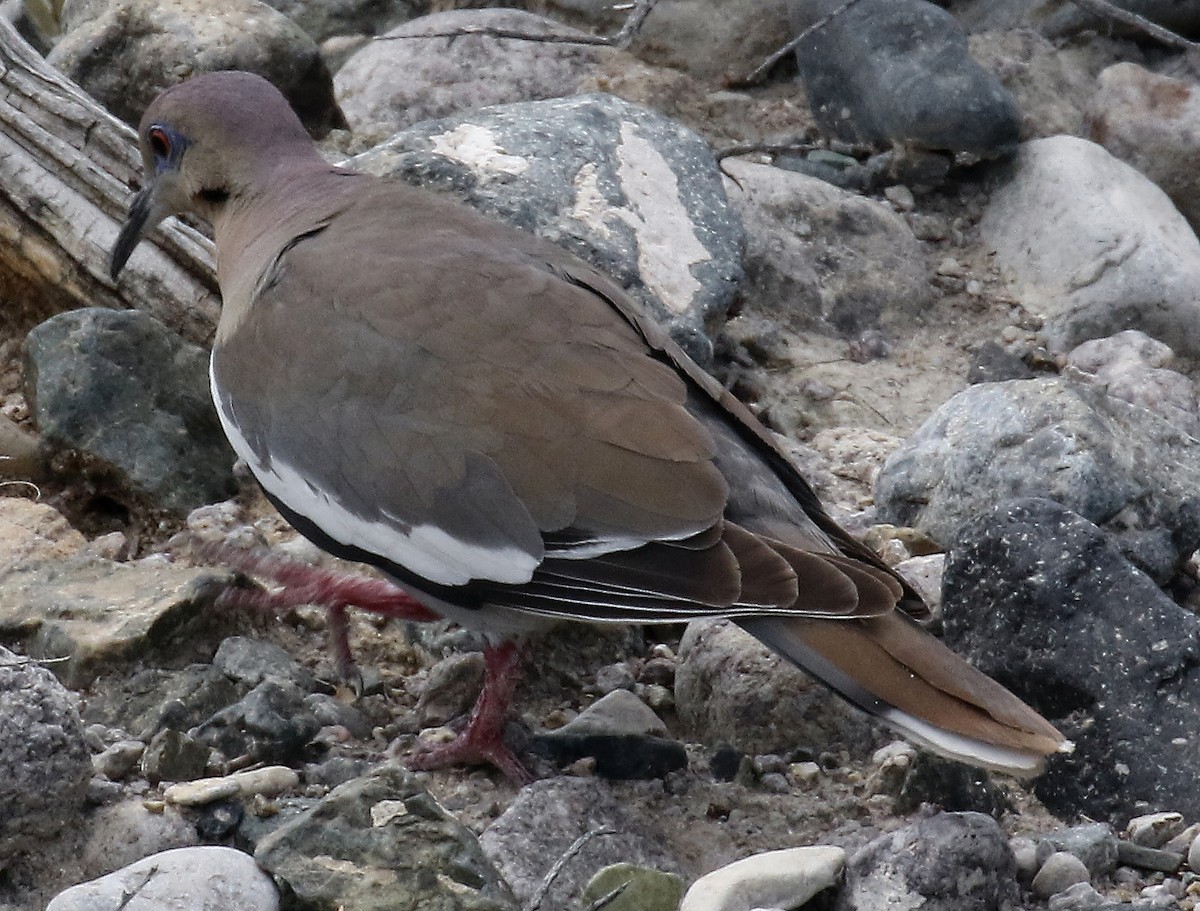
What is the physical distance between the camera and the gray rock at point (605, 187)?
4.43 m

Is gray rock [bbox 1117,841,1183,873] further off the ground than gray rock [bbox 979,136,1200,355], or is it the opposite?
gray rock [bbox 1117,841,1183,873]

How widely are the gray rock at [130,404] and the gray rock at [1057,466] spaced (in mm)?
1702

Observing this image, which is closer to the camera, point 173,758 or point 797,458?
point 173,758

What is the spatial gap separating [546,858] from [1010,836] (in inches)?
32.6

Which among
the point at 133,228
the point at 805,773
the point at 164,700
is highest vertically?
the point at 133,228

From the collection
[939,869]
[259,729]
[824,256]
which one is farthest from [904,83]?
[939,869]

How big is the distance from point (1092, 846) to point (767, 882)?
1.89 ft

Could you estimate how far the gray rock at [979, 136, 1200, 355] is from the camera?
5078mm

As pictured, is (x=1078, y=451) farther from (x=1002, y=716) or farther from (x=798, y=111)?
(x=798, y=111)

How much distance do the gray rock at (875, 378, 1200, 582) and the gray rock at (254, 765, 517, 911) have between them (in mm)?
1681

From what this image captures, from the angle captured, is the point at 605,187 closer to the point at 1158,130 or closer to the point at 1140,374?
the point at 1140,374

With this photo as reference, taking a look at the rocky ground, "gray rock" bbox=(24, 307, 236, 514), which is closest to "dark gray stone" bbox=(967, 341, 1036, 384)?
the rocky ground

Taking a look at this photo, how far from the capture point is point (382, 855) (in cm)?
266

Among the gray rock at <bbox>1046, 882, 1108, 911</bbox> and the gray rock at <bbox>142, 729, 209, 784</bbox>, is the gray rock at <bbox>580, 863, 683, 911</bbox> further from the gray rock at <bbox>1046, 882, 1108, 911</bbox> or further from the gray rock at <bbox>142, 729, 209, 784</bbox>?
the gray rock at <bbox>142, 729, 209, 784</bbox>
